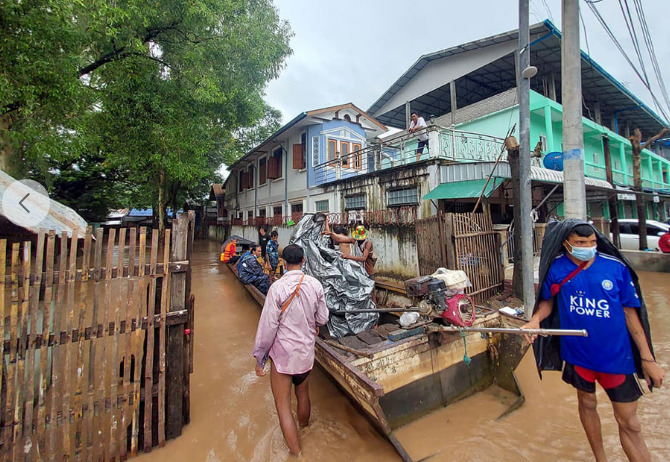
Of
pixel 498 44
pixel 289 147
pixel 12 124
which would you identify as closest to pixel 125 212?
pixel 289 147

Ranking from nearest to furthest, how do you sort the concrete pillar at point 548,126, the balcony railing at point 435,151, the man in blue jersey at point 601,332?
the man in blue jersey at point 601,332 → the balcony railing at point 435,151 → the concrete pillar at point 548,126

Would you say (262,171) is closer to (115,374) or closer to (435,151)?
(435,151)

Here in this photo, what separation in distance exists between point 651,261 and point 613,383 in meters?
12.7

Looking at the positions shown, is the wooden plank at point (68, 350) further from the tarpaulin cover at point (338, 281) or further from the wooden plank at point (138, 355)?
the tarpaulin cover at point (338, 281)

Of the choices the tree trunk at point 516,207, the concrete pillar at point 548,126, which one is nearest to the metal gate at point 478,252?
the tree trunk at point 516,207

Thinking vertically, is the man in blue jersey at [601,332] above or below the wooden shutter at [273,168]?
below

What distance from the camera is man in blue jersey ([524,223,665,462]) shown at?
206cm

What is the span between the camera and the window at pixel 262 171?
731 inches

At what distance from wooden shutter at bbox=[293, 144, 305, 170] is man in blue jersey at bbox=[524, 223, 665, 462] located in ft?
44.5

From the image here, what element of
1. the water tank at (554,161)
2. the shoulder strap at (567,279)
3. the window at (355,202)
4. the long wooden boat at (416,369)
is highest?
the water tank at (554,161)

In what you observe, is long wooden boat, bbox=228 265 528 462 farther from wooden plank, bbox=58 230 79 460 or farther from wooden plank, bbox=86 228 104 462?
wooden plank, bbox=58 230 79 460

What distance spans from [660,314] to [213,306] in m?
10.9

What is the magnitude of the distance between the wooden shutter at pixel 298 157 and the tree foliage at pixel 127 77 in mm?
2468

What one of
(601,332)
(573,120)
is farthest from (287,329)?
(573,120)
